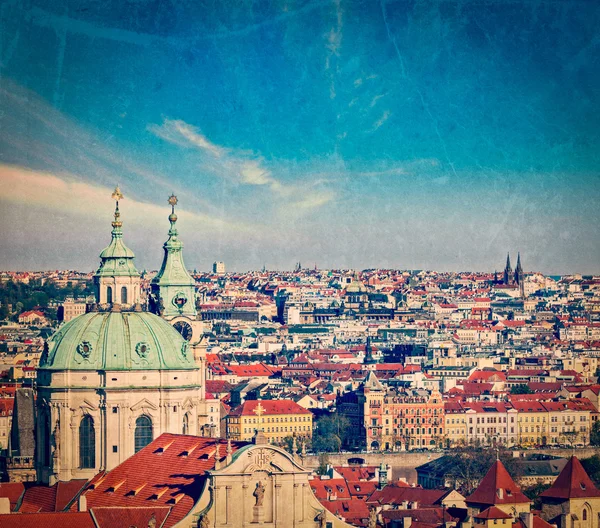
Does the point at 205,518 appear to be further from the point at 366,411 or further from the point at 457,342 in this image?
the point at 457,342

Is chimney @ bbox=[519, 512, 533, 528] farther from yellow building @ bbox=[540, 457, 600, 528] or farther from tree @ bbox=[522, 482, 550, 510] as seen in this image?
tree @ bbox=[522, 482, 550, 510]

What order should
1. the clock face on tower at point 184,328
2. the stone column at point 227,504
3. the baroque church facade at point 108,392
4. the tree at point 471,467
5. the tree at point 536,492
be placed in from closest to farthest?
the stone column at point 227,504, the baroque church facade at point 108,392, the clock face on tower at point 184,328, the tree at point 536,492, the tree at point 471,467

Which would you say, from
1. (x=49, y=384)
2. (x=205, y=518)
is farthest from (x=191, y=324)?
(x=205, y=518)

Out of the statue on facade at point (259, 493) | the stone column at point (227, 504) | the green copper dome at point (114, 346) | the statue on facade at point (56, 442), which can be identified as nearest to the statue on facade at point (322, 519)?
the statue on facade at point (259, 493)

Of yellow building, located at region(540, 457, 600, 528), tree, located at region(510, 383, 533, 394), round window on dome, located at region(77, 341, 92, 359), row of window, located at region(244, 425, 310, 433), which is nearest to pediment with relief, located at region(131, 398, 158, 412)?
round window on dome, located at region(77, 341, 92, 359)

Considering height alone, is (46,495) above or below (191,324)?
below

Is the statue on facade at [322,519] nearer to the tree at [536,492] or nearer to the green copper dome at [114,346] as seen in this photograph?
the green copper dome at [114,346]

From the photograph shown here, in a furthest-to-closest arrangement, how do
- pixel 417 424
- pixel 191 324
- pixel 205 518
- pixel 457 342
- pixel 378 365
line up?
pixel 457 342 < pixel 378 365 < pixel 417 424 < pixel 191 324 < pixel 205 518
